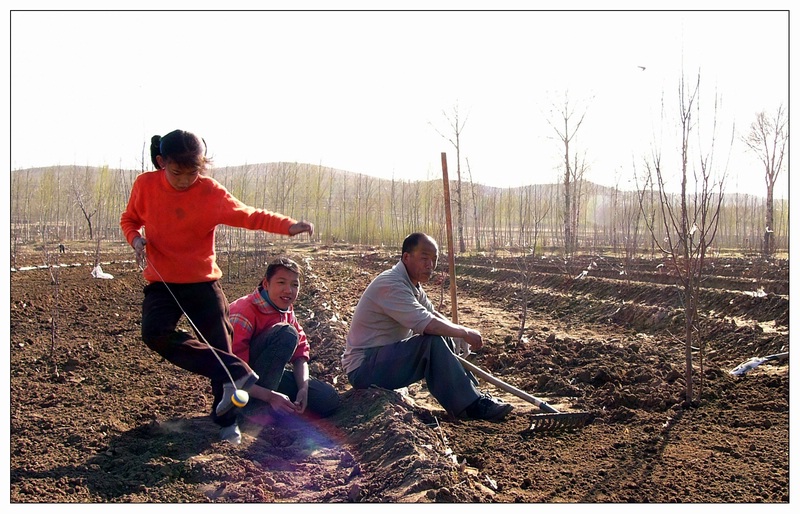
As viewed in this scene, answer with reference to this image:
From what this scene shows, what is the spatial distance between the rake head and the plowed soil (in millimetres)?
31

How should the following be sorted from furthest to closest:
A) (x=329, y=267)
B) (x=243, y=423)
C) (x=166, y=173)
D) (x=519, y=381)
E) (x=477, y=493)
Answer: (x=329, y=267) < (x=519, y=381) < (x=243, y=423) < (x=166, y=173) < (x=477, y=493)

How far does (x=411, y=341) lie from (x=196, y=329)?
1188 mm

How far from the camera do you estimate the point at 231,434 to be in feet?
11.1

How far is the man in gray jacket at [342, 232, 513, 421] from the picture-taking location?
377 centimetres

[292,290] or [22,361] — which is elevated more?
[292,290]

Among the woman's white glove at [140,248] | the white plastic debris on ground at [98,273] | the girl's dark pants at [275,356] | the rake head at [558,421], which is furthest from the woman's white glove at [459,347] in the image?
the white plastic debris on ground at [98,273]

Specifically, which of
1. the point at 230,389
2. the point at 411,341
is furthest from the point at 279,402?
the point at 411,341

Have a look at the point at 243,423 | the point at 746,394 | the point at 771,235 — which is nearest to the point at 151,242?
the point at 243,423

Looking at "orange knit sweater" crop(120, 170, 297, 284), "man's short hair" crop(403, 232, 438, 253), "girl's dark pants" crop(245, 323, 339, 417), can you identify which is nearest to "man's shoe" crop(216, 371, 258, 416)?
"girl's dark pants" crop(245, 323, 339, 417)

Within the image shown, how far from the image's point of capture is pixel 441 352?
3.79 meters

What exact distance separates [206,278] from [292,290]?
1.92ft

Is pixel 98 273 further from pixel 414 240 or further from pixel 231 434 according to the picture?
pixel 414 240

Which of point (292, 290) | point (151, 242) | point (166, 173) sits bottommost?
point (292, 290)

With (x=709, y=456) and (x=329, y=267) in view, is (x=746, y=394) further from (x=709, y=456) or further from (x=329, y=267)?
(x=329, y=267)
